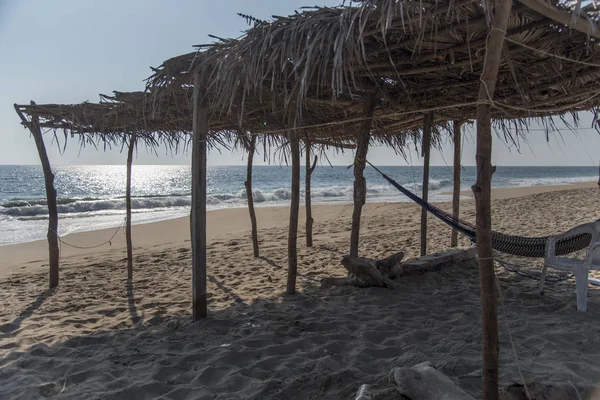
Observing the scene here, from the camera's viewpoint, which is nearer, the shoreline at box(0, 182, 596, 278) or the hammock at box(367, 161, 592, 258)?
the hammock at box(367, 161, 592, 258)

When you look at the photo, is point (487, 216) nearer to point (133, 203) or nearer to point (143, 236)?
point (143, 236)

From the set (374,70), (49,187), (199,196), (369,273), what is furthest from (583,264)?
(49,187)

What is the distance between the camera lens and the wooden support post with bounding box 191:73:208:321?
2709mm

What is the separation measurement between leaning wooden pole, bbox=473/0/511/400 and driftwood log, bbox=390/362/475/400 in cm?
11

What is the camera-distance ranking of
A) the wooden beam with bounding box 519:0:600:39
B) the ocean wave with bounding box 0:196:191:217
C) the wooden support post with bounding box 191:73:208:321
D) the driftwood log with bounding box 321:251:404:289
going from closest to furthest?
1. the wooden beam with bounding box 519:0:600:39
2. the wooden support post with bounding box 191:73:208:321
3. the driftwood log with bounding box 321:251:404:289
4. the ocean wave with bounding box 0:196:191:217

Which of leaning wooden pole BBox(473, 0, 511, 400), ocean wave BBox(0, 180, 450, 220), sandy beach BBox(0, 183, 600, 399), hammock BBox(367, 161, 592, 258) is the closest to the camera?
leaning wooden pole BBox(473, 0, 511, 400)

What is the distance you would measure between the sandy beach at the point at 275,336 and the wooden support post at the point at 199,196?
0.53 ft

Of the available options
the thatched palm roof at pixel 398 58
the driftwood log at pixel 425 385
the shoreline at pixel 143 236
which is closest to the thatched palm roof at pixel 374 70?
the thatched palm roof at pixel 398 58

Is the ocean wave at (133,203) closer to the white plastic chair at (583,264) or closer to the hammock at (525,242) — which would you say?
the hammock at (525,242)

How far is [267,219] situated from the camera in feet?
34.4

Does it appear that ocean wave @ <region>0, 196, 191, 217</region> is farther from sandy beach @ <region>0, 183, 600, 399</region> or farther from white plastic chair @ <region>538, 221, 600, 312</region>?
white plastic chair @ <region>538, 221, 600, 312</region>

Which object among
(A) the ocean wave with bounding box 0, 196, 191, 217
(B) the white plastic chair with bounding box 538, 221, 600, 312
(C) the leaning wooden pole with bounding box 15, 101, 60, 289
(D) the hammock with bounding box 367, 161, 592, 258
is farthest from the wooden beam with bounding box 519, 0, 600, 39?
(A) the ocean wave with bounding box 0, 196, 191, 217

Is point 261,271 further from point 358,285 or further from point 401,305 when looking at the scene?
point 401,305

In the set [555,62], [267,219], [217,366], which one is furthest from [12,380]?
[267,219]
